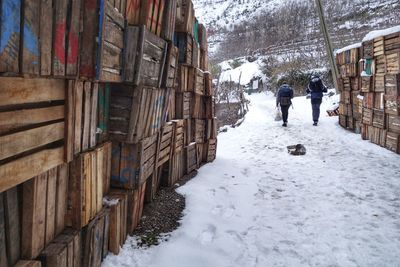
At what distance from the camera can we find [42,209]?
7.47ft

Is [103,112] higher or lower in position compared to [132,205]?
higher

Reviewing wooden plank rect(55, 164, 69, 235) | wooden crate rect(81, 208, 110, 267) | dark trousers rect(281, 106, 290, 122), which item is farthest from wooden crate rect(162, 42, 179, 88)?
dark trousers rect(281, 106, 290, 122)

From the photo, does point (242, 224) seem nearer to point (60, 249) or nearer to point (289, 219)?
point (289, 219)

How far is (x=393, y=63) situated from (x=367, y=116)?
1.96 m

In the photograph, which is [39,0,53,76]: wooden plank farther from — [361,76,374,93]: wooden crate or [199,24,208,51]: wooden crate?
[361,76,374,93]: wooden crate

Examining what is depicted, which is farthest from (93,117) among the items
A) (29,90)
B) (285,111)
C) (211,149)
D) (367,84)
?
(285,111)

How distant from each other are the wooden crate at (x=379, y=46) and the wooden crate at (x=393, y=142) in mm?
1796

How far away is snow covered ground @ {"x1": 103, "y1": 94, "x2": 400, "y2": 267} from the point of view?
3.33 meters

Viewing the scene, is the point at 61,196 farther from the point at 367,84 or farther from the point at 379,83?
the point at 367,84

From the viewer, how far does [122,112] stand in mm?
3275

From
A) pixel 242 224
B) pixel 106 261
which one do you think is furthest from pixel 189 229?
pixel 106 261

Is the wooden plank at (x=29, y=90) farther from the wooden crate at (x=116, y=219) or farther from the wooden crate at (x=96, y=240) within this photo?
the wooden crate at (x=116, y=219)

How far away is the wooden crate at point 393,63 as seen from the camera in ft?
22.8

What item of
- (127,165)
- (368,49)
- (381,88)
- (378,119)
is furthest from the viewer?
(368,49)
